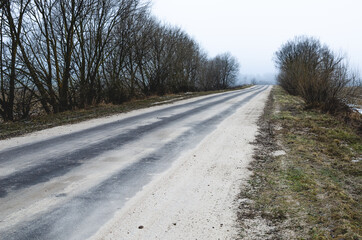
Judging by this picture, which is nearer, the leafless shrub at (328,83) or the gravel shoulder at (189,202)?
the gravel shoulder at (189,202)

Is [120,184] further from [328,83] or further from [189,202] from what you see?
[328,83]

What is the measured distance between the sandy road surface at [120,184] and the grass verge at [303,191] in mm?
324

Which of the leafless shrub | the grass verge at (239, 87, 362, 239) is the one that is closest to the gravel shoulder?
the grass verge at (239, 87, 362, 239)

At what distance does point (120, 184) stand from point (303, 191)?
9.63ft

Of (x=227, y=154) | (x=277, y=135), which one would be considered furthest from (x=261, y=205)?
(x=277, y=135)

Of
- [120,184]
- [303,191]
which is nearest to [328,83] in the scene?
[303,191]

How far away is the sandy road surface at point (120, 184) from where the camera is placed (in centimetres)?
303

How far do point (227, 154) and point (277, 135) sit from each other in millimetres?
2789

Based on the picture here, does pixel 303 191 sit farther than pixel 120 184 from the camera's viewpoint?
No

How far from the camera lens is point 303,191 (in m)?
4.02

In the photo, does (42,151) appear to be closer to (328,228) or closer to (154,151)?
(154,151)

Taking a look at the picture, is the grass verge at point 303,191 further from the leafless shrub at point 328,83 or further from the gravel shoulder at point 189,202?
the leafless shrub at point 328,83

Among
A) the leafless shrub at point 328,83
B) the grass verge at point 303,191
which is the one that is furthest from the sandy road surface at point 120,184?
the leafless shrub at point 328,83

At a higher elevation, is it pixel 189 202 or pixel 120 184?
pixel 120 184
